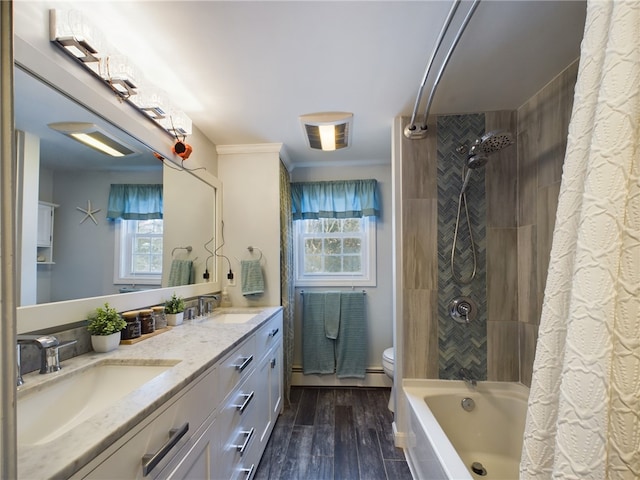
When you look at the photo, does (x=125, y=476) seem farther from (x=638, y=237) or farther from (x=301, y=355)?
(x=301, y=355)

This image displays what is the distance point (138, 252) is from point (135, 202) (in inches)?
10.5

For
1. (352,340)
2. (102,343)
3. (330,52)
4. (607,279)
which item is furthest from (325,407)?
(330,52)

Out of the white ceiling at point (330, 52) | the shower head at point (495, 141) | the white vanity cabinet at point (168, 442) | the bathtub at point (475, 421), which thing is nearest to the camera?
the white vanity cabinet at point (168, 442)

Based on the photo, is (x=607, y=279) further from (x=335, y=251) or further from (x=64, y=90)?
(x=335, y=251)

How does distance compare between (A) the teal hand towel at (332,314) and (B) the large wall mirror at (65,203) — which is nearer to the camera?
(B) the large wall mirror at (65,203)

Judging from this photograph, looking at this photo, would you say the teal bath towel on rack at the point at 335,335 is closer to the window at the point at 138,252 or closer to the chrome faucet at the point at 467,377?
the chrome faucet at the point at 467,377

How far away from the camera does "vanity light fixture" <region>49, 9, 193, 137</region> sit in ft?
3.31

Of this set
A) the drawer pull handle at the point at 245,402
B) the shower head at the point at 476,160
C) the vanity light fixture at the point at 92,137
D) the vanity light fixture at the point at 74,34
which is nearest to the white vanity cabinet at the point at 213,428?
the drawer pull handle at the point at 245,402

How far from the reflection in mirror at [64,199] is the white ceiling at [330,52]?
45 cm

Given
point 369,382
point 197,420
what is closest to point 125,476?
point 197,420

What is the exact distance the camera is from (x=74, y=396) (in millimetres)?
914

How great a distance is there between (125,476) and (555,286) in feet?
3.48

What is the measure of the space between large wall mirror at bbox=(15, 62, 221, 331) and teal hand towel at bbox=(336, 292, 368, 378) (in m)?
1.73

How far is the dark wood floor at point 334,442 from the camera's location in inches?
65.2
